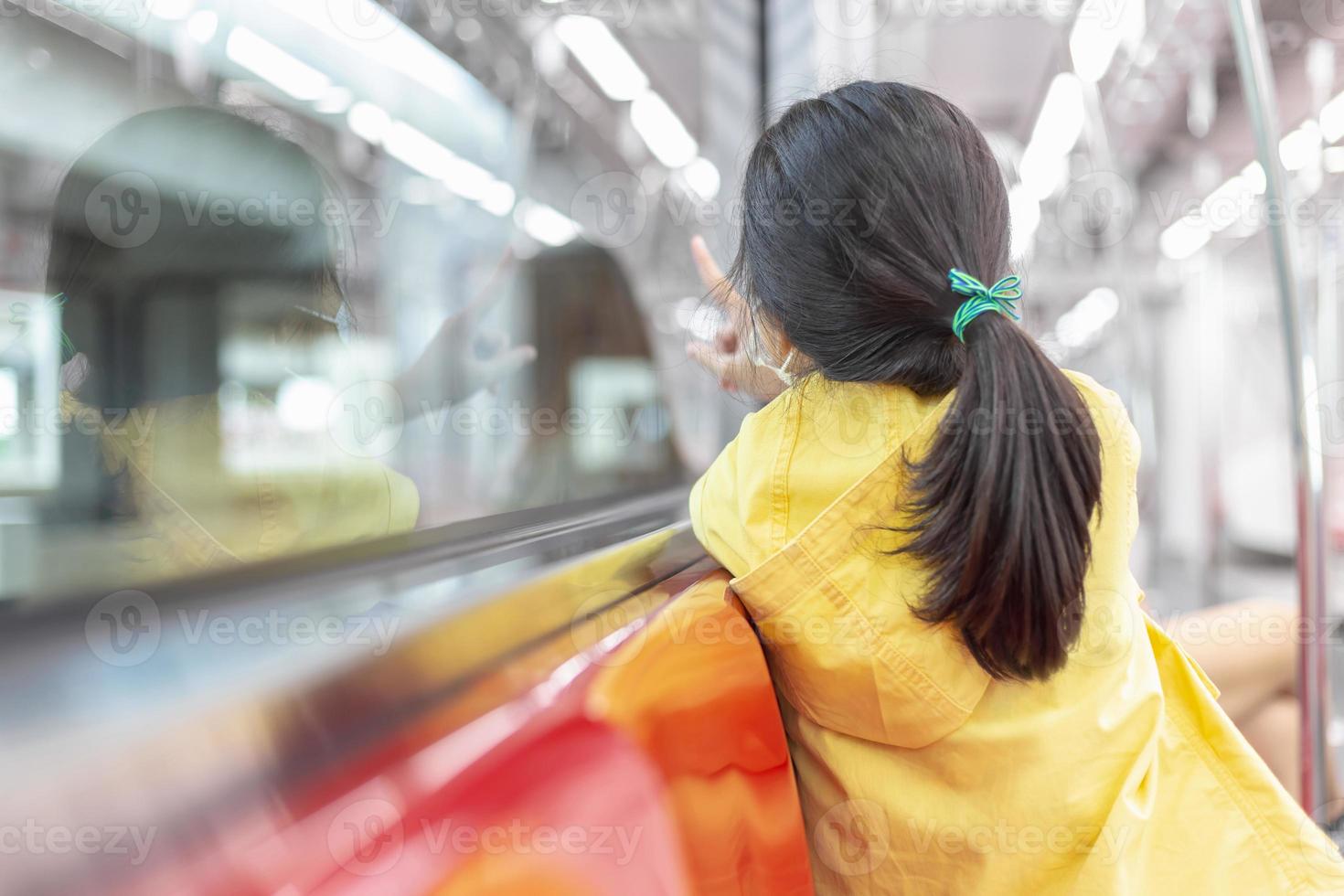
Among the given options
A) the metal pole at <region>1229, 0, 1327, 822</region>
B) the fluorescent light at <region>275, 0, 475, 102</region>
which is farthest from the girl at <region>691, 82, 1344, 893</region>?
the fluorescent light at <region>275, 0, 475, 102</region>

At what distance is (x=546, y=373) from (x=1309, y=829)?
1990mm

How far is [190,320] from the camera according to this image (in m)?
0.79

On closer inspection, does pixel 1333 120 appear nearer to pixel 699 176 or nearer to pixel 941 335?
pixel 699 176

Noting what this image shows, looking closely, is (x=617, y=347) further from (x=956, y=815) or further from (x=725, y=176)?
(x=956, y=815)

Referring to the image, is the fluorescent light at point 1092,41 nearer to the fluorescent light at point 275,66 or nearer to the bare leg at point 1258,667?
the bare leg at point 1258,667

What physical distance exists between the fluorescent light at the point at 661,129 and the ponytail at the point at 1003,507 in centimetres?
272

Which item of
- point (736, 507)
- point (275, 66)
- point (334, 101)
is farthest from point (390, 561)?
point (334, 101)

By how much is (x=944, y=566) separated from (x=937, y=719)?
0.41ft

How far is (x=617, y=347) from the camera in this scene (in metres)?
2.65

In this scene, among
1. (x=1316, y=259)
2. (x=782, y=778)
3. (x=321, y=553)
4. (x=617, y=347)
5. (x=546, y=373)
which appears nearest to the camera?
(x=321, y=553)

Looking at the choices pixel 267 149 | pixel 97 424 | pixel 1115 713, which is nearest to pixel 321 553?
pixel 97 424

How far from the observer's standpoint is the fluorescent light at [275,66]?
1357 millimetres

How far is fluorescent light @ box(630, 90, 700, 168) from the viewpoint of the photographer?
127 inches

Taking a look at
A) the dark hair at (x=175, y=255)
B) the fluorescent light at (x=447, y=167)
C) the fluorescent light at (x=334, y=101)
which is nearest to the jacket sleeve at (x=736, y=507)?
the dark hair at (x=175, y=255)
